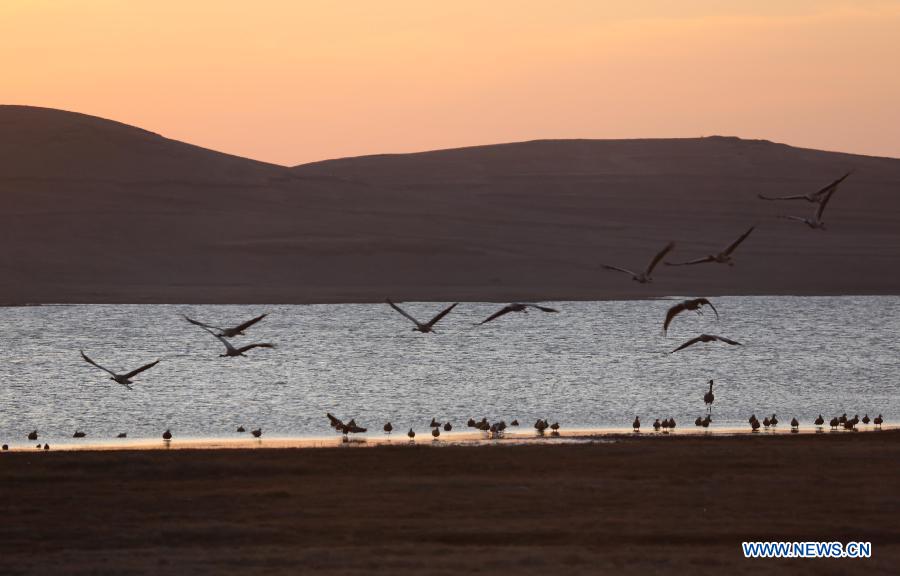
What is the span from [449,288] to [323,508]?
9201 cm

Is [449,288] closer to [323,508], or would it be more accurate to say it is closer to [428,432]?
[428,432]

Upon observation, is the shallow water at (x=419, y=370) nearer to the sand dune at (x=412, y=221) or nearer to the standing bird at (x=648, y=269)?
the standing bird at (x=648, y=269)

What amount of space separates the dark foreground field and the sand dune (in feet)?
261

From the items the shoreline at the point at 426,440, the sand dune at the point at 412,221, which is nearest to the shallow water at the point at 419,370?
the shoreline at the point at 426,440

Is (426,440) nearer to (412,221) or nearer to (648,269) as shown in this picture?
(648,269)

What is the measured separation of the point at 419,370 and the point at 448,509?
34.8 m

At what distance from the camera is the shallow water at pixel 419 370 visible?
115 feet

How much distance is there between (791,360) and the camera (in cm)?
5762

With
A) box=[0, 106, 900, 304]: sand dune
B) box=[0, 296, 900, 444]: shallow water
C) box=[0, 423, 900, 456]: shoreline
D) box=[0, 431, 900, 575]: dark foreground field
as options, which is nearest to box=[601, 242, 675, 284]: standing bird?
box=[0, 431, 900, 575]: dark foreground field

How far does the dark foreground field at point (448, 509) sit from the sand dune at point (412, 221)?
261ft

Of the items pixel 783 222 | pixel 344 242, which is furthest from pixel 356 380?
pixel 783 222

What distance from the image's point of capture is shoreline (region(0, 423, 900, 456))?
2620 centimetres

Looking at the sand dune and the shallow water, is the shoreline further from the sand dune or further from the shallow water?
the sand dune

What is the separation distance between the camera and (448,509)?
700 inches
